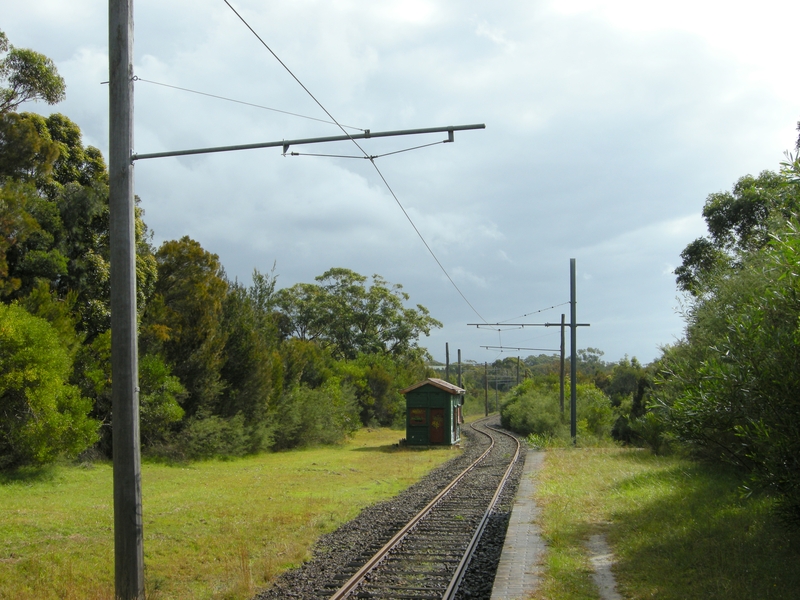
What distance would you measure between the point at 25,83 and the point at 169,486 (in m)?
14.6

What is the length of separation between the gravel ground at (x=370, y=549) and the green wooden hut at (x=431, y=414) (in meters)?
17.4

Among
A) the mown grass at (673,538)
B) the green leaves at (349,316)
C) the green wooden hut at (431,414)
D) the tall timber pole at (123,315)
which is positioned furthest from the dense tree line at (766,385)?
the green leaves at (349,316)

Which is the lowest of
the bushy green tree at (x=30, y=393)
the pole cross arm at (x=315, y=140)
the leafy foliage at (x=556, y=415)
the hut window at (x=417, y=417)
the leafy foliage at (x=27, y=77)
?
the leafy foliage at (x=556, y=415)

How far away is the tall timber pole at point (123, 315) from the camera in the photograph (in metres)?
7.36

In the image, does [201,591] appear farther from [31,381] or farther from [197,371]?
[197,371]

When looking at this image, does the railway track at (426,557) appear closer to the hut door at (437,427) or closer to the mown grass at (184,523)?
the mown grass at (184,523)

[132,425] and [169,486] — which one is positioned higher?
[132,425]

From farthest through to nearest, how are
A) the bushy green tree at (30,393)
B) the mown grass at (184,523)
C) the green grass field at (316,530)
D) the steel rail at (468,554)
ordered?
1. the bushy green tree at (30,393)
2. the mown grass at (184,523)
3. the steel rail at (468,554)
4. the green grass field at (316,530)

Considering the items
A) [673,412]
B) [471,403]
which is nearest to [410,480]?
[673,412]

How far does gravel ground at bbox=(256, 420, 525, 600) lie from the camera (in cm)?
853

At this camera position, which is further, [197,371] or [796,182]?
[197,371]

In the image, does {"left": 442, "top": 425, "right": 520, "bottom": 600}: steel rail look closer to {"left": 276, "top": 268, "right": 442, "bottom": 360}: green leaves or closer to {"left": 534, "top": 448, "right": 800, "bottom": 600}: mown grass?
{"left": 534, "top": 448, "right": 800, "bottom": 600}: mown grass

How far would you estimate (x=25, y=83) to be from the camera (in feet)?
74.9

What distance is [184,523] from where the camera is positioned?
12773mm
